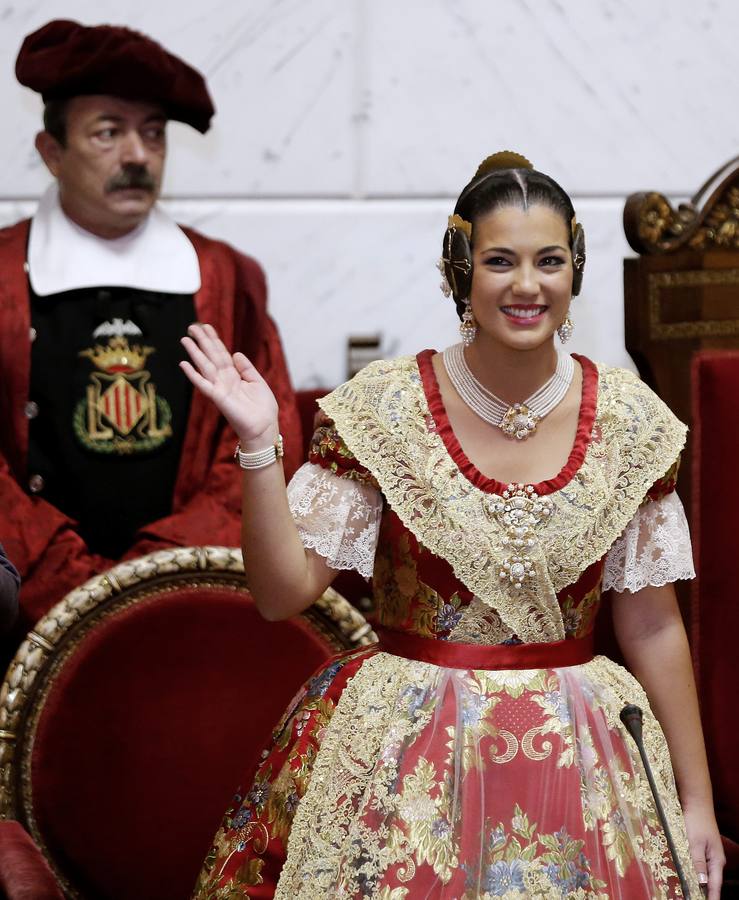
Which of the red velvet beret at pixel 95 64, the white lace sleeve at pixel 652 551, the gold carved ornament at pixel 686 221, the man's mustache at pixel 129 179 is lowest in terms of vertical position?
the white lace sleeve at pixel 652 551

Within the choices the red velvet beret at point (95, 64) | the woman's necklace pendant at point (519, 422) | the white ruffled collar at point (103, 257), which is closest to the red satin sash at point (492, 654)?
the woman's necklace pendant at point (519, 422)

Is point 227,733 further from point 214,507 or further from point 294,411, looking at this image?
point 294,411

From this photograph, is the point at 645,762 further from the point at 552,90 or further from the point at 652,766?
the point at 552,90

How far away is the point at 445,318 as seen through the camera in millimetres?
2889

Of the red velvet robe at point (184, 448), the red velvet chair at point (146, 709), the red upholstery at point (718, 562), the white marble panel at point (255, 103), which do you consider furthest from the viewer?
the white marble panel at point (255, 103)

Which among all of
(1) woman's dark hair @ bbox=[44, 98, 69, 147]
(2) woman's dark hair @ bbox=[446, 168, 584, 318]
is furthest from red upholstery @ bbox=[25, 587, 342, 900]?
(1) woman's dark hair @ bbox=[44, 98, 69, 147]

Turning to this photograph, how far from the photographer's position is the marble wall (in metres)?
2.82

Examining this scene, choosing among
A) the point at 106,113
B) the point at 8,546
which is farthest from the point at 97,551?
the point at 106,113

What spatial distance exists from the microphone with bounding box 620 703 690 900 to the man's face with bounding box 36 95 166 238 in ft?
4.30

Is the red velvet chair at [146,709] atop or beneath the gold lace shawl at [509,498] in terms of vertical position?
beneath

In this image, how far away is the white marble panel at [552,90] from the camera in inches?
112

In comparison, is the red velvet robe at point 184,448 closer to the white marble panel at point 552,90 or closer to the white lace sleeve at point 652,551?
the white marble panel at point 552,90

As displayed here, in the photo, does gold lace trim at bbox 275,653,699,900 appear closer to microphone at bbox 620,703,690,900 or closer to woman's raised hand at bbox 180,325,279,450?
microphone at bbox 620,703,690,900

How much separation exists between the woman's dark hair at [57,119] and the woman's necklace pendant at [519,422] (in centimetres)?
114
